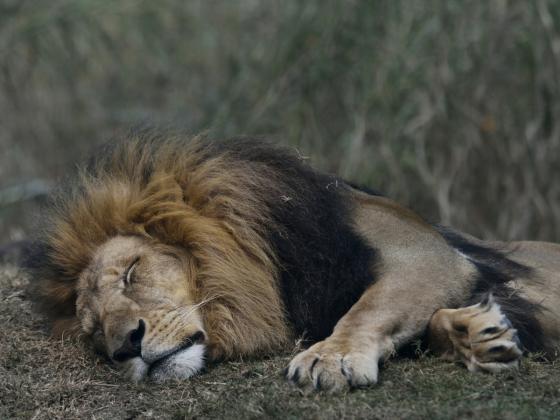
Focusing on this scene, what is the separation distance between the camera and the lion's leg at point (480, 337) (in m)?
3.41

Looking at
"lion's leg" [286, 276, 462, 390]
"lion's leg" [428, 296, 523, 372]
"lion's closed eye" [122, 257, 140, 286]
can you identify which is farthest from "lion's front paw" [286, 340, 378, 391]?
"lion's closed eye" [122, 257, 140, 286]

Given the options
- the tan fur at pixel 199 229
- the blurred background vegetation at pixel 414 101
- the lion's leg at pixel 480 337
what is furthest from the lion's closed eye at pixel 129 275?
the blurred background vegetation at pixel 414 101

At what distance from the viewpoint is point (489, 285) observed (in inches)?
153

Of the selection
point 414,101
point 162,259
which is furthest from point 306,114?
point 162,259

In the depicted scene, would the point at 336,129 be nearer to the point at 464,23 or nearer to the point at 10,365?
the point at 464,23

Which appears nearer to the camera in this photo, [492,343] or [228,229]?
[492,343]

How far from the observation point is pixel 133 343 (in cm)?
355

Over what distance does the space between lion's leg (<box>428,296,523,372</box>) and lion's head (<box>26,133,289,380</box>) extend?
2.04 ft

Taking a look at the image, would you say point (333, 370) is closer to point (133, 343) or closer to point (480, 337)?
point (480, 337)

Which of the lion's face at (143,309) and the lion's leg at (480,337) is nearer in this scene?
the lion's leg at (480,337)

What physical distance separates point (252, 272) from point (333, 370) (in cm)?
70

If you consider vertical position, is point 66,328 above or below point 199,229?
below

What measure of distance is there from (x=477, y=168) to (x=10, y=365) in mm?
4792

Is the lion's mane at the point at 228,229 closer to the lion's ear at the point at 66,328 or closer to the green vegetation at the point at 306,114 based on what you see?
the lion's ear at the point at 66,328
